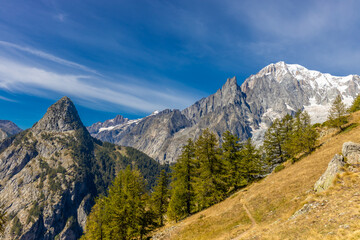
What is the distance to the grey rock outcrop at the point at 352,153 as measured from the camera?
2067 centimetres

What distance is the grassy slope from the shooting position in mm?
12494

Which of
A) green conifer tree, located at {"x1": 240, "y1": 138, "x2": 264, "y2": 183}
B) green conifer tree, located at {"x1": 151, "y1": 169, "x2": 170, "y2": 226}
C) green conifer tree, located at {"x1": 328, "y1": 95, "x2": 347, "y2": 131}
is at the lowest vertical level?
green conifer tree, located at {"x1": 151, "y1": 169, "x2": 170, "y2": 226}

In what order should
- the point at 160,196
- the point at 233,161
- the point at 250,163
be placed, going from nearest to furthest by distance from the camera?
1. the point at 233,161
2. the point at 250,163
3. the point at 160,196

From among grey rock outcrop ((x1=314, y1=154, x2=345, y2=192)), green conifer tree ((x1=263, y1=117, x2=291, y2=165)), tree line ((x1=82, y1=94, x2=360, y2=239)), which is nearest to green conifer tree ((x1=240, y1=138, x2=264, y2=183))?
tree line ((x1=82, y1=94, x2=360, y2=239))

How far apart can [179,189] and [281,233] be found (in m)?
26.1

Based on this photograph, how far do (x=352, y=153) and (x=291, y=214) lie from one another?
10968 millimetres

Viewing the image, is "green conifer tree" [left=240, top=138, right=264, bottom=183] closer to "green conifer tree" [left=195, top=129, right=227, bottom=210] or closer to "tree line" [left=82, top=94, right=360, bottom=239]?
"tree line" [left=82, top=94, right=360, bottom=239]

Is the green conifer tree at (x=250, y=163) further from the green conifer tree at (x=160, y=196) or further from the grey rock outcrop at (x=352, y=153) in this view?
the grey rock outcrop at (x=352, y=153)

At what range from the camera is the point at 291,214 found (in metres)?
18.0

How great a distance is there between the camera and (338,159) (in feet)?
66.4

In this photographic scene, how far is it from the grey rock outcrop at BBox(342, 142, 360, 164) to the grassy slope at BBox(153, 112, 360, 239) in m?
3.71

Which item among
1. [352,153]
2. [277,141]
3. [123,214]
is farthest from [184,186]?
[277,141]

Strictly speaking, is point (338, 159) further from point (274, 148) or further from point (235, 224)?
point (274, 148)

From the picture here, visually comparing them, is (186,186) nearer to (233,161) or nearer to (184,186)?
(184,186)
